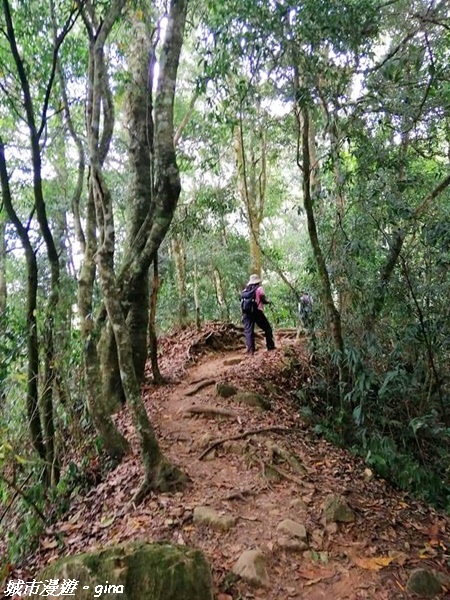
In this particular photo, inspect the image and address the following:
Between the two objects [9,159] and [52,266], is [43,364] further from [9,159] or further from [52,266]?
[9,159]

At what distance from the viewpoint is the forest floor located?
4180 millimetres

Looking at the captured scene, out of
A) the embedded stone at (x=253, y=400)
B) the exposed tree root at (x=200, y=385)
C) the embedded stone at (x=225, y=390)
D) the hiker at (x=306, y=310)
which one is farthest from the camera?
the hiker at (x=306, y=310)

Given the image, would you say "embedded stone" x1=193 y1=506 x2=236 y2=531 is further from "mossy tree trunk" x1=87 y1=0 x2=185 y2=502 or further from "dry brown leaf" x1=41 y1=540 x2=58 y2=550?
"dry brown leaf" x1=41 y1=540 x2=58 y2=550

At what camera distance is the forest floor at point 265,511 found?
4180 millimetres

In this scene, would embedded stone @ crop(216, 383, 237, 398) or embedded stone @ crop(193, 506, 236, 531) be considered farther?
embedded stone @ crop(216, 383, 237, 398)

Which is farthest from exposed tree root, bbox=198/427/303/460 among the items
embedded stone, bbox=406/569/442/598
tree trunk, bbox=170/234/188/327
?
tree trunk, bbox=170/234/188/327

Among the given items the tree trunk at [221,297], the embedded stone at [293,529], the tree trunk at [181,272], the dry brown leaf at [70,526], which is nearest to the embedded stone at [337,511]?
the embedded stone at [293,529]

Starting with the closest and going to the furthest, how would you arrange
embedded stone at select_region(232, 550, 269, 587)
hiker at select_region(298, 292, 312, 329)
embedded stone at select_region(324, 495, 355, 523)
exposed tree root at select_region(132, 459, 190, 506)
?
embedded stone at select_region(232, 550, 269, 587), embedded stone at select_region(324, 495, 355, 523), exposed tree root at select_region(132, 459, 190, 506), hiker at select_region(298, 292, 312, 329)

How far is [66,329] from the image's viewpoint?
271 inches

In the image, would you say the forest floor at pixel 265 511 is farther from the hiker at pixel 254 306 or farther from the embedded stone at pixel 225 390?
the hiker at pixel 254 306

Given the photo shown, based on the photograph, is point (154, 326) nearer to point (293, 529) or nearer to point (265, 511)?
point (265, 511)

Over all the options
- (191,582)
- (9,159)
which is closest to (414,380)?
(191,582)

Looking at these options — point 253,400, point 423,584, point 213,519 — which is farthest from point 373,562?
point 253,400

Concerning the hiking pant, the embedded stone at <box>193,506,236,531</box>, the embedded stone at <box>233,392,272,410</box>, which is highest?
the hiking pant
